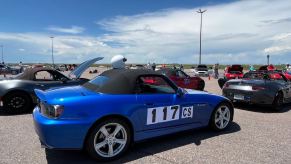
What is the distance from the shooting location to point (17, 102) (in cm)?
795

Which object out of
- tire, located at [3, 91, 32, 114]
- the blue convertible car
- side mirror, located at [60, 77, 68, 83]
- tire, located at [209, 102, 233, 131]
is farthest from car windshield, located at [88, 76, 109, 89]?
tire, located at [3, 91, 32, 114]

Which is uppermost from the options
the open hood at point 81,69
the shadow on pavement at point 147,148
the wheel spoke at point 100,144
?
the open hood at point 81,69

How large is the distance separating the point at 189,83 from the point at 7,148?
9.60m

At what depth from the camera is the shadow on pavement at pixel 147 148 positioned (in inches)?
175

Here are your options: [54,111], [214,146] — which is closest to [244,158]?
[214,146]

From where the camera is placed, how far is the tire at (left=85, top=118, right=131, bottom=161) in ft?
13.8

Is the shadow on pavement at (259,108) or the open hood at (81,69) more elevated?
the open hood at (81,69)

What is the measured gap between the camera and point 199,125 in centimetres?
561

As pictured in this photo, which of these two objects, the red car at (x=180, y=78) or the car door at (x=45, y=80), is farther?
the red car at (x=180, y=78)

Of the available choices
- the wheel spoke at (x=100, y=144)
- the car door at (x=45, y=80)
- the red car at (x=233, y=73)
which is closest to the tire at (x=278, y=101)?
the wheel spoke at (x=100, y=144)

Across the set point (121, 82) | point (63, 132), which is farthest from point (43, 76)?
point (63, 132)

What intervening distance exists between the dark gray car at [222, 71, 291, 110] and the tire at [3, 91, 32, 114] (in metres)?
6.40

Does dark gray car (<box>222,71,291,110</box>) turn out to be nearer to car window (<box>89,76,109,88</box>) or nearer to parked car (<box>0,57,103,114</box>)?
parked car (<box>0,57,103,114</box>)

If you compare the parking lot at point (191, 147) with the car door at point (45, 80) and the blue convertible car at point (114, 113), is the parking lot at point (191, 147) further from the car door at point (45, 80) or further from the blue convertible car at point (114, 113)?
the car door at point (45, 80)
